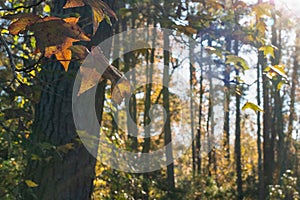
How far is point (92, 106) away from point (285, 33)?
14206mm

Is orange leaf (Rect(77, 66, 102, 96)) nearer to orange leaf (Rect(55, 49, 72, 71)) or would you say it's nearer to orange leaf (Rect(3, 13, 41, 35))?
orange leaf (Rect(55, 49, 72, 71))

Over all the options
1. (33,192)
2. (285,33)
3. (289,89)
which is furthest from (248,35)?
(289,89)

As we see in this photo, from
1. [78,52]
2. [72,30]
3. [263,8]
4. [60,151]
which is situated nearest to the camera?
[72,30]

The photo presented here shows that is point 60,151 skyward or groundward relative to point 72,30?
groundward

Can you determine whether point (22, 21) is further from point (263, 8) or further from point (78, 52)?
point (263, 8)

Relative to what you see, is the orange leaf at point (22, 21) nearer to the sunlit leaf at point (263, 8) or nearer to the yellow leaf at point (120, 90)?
the yellow leaf at point (120, 90)

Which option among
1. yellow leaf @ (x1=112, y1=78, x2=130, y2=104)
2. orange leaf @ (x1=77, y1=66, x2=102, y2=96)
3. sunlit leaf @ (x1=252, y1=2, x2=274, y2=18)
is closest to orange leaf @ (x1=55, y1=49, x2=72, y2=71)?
orange leaf @ (x1=77, y1=66, x2=102, y2=96)

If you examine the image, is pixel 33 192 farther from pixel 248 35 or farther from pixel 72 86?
pixel 248 35

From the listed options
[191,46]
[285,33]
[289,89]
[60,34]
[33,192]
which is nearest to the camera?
[60,34]

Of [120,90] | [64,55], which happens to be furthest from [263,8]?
[64,55]

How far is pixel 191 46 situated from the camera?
2184 mm

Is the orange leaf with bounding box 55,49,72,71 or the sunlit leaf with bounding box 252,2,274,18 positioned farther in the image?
the sunlit leaf with bounding box 252,2,274,18

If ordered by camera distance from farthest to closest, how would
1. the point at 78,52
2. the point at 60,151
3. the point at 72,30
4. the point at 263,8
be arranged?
the point at 60,151
the point at 263,8
the point at 78,52
the point at 72,30

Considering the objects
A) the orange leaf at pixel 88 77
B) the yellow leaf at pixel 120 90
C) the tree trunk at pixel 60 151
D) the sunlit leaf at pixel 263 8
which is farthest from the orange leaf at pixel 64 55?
the tree trunk at pixel 60 151
